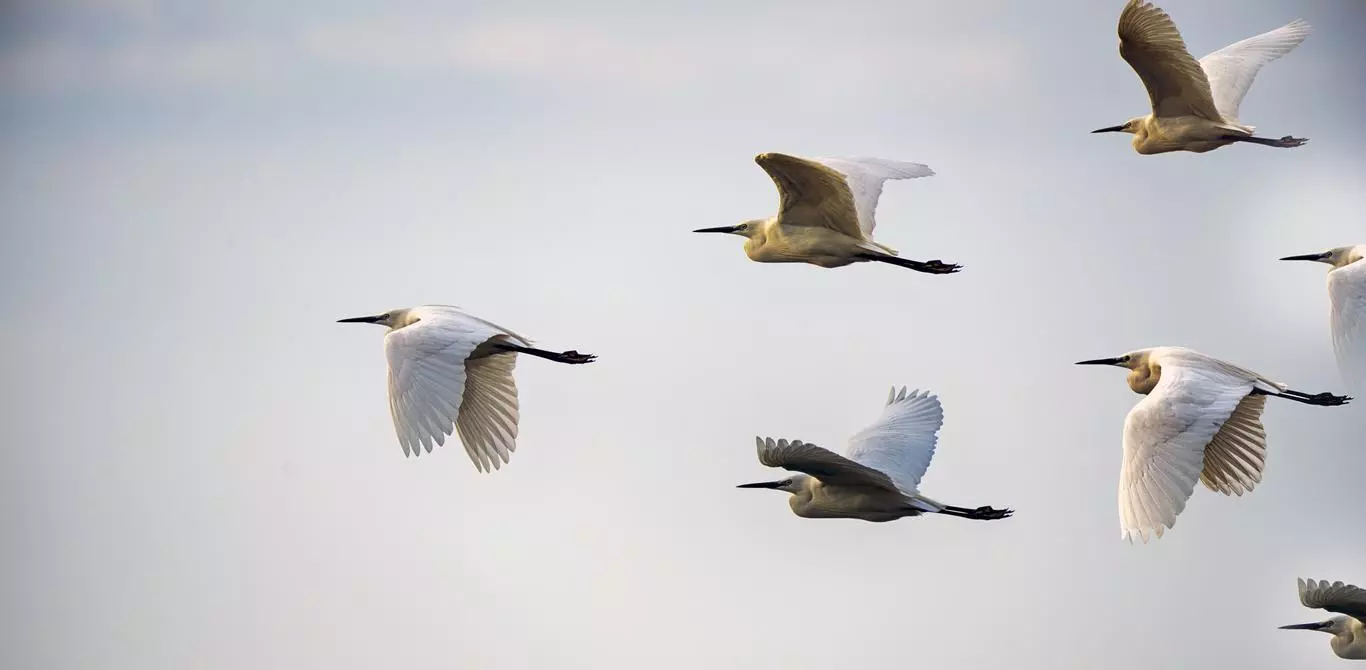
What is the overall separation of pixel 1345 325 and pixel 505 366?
199 inches

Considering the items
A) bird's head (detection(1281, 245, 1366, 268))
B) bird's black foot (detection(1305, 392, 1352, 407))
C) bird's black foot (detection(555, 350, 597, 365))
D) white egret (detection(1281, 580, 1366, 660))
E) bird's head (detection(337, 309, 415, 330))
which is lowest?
white egret (detection(1281, 580, 1366, 660))

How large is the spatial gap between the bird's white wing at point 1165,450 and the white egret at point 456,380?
319 cm

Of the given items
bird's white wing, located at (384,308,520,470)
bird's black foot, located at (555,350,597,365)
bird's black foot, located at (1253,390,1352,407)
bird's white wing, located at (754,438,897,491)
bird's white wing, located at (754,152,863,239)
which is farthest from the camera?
bird's black foot, located at (1253,390,1352,407)

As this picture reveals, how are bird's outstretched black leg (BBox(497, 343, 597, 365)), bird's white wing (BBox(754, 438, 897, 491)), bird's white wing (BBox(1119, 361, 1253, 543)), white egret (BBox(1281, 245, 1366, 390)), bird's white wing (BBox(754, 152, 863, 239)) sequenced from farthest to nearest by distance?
white egret (BBox(1281, 245, 1366, 390)) → bird's outstretched black leg (BBox(497, 343, 597, 365)) → bird's white wing (BBox(754, 152, 863, 239)) → bird's white wing (BBox(1119, 361, 1253, 543)) → bird's white wing (BBox(754, 438, 897, 491))

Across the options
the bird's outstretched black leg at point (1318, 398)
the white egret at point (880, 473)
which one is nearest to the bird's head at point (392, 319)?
the white egret at point (880, 473)

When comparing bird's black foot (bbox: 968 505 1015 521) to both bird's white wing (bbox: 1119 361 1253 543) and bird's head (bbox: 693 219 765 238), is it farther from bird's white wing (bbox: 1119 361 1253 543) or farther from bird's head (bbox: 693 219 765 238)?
bird's head (bbox: 693 219 765 238)

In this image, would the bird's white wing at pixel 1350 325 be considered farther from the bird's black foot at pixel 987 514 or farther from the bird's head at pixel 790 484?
the bird's head at pixel 790 484

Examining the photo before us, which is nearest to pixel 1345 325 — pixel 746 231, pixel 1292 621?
pixel 746 231

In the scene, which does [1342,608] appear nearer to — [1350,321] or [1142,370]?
[1350,321]

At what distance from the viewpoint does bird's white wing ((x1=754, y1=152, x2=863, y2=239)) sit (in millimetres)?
10898

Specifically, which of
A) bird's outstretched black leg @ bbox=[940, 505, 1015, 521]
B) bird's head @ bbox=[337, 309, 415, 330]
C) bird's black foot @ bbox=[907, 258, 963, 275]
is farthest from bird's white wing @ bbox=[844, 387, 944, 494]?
bird's head @ bbox=[337, 309, 415, 330]

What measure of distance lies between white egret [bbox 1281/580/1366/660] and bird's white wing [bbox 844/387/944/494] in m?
2.25

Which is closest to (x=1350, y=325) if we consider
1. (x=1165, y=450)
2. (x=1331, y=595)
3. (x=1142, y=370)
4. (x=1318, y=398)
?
(x=1318, y=398)

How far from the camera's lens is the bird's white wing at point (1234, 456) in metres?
10.9
